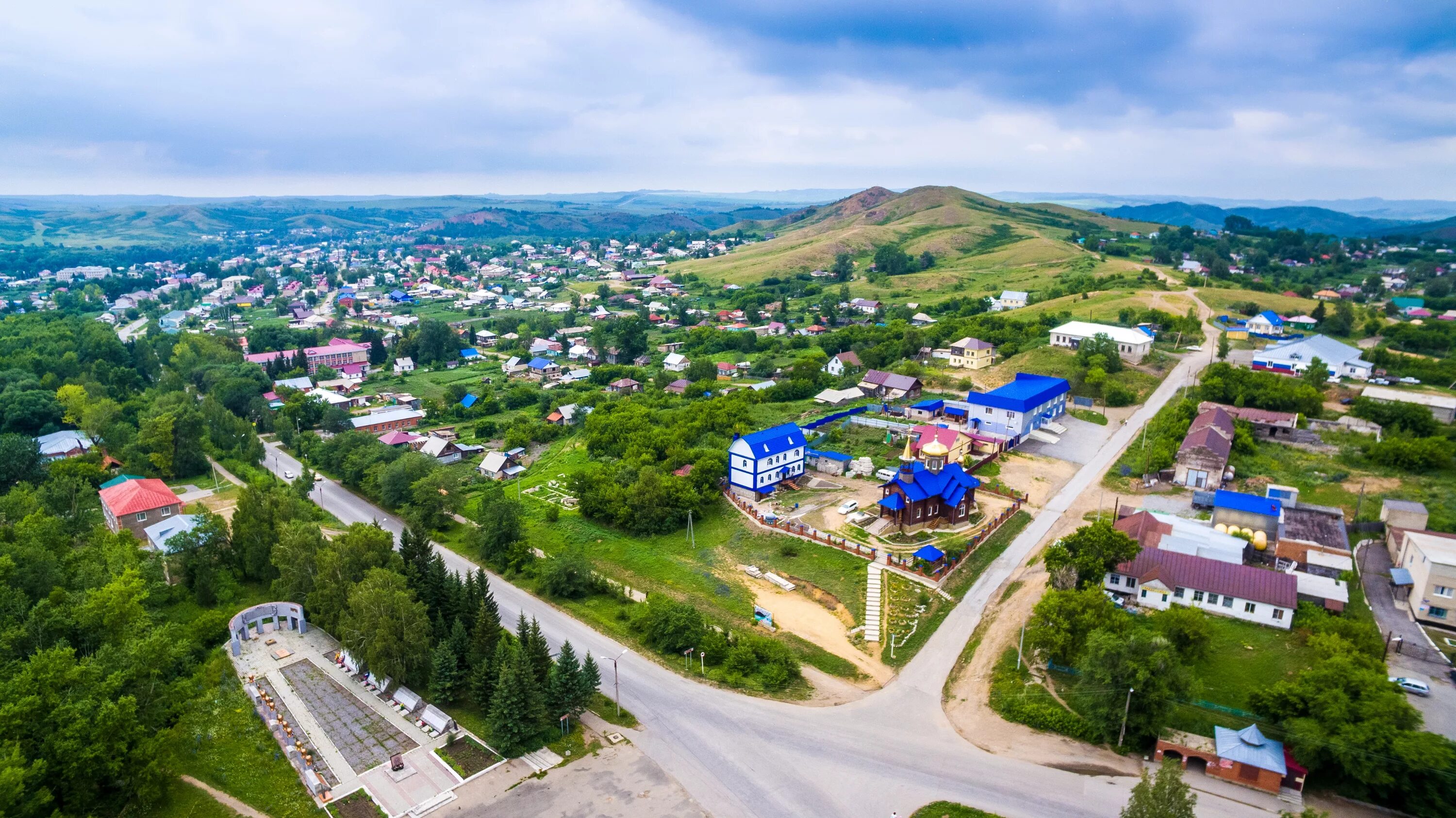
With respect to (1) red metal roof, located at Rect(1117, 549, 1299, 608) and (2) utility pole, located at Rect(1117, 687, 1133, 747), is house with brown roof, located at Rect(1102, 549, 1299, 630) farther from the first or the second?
(2) utility pole, located at Rect(1117, 687, 1133, 747)

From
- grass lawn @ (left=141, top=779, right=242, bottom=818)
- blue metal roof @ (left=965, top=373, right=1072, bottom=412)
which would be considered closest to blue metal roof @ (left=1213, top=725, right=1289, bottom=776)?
grass lawn @ (left=141, top=779, right=242, bottom=818)

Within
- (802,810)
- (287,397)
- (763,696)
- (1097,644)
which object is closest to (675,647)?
(763,696)

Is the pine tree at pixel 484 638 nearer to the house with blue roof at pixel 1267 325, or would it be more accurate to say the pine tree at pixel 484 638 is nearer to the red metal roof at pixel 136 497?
the red metal roof at pixel 136 497

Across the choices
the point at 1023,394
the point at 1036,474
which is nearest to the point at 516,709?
the point at 1036,474

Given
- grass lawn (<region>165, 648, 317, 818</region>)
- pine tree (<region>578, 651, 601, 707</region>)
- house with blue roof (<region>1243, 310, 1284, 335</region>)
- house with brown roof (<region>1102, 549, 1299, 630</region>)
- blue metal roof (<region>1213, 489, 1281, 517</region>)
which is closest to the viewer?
grass lawn (<region>165, 648, 317, 818</region>)

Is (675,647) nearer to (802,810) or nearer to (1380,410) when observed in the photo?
(802,810)

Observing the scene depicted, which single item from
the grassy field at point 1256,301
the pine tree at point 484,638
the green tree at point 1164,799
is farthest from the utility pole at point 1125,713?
the grassy field at point 1256,301
